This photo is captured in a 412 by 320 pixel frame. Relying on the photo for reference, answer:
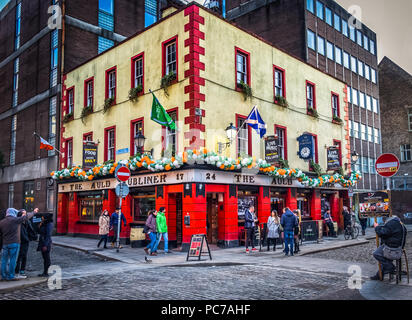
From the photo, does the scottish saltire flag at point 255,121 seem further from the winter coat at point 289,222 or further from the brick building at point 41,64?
the brick building at point 41,64

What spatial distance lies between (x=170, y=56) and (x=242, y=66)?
12.2 feet

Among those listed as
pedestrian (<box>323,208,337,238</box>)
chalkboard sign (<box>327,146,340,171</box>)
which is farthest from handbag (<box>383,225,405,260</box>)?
chalkboard sign (<box>327,146,340,171</box>)

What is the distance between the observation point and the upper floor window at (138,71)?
19812 mm

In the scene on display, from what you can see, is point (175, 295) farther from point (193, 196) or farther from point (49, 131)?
point (49, 131)

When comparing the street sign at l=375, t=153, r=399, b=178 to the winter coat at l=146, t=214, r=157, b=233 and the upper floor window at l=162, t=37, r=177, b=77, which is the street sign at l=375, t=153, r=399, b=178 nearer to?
the winter coat at l=146, t=214, r=157, b=233

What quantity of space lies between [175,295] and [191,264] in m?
4.64

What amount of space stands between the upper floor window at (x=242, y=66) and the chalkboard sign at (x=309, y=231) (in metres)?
7.49

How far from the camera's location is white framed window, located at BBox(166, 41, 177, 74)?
18.1m

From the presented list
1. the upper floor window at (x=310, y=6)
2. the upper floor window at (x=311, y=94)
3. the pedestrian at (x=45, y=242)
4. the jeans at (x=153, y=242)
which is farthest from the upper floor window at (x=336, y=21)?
the pedestrian at (x=45, y=242)

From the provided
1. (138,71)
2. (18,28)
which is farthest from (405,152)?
(18,28)

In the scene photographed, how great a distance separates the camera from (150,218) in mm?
15328
